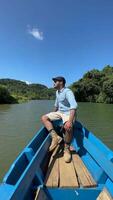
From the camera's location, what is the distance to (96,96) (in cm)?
6281

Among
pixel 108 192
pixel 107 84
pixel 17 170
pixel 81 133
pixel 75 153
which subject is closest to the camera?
pixel 17 170

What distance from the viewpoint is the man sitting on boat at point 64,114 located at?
499 centimetres

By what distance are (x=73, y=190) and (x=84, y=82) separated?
61522mm

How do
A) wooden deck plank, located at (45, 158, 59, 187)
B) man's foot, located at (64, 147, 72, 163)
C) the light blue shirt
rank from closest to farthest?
wooden deck plank, located at (45, 158, 59, 187) < man's foot, located at (64, 147, 72, 163) < the light blue shirt

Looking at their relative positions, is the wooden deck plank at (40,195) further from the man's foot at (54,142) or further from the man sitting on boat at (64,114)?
the man's foot at (54,142)

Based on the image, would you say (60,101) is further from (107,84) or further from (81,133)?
(107,84)

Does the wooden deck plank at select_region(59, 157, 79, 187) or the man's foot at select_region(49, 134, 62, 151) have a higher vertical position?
the man's foot at select_region(49, 134, 62, 151)

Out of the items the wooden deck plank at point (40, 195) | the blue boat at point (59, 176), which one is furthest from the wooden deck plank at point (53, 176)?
the wooden deck plank at point (40, 195)

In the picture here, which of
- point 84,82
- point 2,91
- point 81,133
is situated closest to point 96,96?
point 84,82

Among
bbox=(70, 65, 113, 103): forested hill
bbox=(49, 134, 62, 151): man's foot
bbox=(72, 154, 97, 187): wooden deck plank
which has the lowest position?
bbox=(72, 154, 97, 187): wooden deck plank

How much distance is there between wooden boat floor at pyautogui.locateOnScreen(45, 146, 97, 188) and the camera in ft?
12.4

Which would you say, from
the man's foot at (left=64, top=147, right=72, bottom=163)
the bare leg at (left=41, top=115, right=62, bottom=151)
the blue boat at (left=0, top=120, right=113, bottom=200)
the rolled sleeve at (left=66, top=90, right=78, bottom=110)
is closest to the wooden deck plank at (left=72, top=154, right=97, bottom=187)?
the blue boat at (left=0, top=120, right=113, bottom=200)

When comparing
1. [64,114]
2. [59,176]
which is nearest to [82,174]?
[59,176]

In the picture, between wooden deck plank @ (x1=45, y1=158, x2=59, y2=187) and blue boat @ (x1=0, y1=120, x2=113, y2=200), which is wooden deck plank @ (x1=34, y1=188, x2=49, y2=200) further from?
wooden deck plank @ (x1=45, y1=158, x2=59, y2=187)
